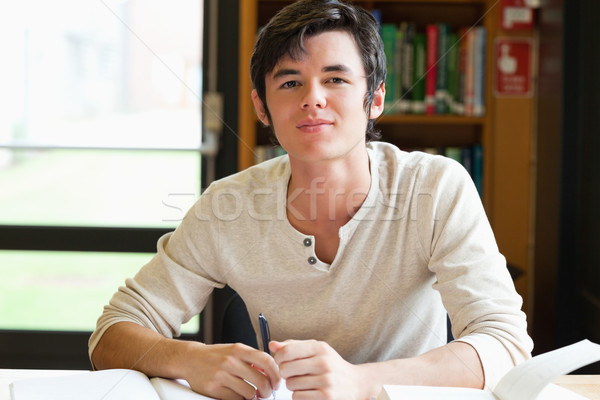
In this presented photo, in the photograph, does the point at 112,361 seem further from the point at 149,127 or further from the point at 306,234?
the point at 149,127

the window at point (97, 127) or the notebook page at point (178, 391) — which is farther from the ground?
the window at point (97, 127)

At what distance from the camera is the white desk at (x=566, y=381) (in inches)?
37.9

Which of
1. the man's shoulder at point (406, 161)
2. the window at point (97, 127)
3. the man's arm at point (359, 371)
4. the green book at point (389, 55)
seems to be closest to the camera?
the man's arm at point (359, 371)

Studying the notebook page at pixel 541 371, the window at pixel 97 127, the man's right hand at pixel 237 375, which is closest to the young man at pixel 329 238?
the man's right hand at pixel 237 375

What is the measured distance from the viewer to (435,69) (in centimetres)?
252

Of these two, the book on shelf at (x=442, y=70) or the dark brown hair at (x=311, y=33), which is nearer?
the dark brown hair at (x=311, y=33)

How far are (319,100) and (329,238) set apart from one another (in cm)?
27

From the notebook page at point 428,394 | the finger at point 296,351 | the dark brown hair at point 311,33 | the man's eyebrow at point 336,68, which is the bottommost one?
the notebook page at point 428,394

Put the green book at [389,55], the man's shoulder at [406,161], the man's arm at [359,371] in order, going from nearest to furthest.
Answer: the man's arm at [359,371] → the man's shoulder at [406,161] → the green book at [389,55]

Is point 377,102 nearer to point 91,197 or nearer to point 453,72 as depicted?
point 453,72

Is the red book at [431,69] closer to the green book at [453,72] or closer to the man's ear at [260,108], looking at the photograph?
the green book at [453,72]

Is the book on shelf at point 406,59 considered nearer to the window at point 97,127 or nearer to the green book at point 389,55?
the green book at point 389,55

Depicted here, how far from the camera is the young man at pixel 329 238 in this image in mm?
1169

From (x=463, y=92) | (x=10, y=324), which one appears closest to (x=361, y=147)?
(x=463, y=92)
